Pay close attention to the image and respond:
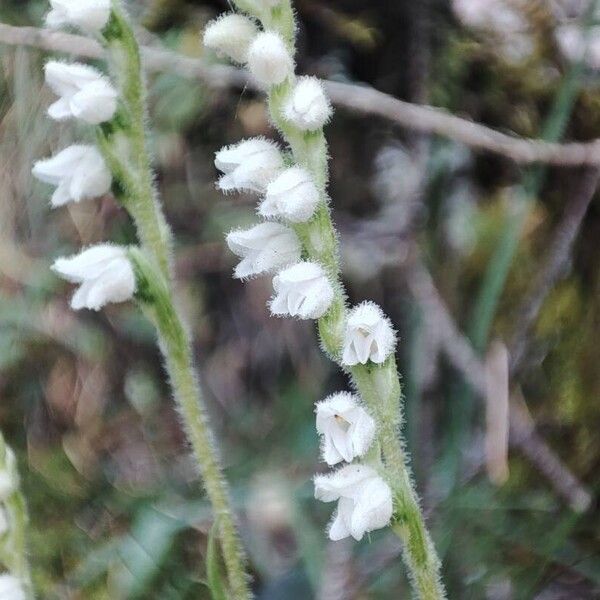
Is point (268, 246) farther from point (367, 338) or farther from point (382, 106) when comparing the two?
point (382, 106)

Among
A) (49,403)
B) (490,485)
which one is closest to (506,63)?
(490,485)

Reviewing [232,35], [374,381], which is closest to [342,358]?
[374,381]

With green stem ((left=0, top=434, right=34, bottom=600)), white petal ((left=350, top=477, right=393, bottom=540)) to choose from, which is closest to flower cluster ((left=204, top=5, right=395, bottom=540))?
white petal ((left=350, top=477, right=393, bottom=540))

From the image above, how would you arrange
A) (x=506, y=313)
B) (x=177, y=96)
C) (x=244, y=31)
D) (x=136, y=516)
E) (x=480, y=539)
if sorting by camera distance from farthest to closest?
1. (x=177, y=96)
2. (x=506, y=313)
3. (x=136, y=516)
4. (x=480, y=539)
5. (x=244, y=31)

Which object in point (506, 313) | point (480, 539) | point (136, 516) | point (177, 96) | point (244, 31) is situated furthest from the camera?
point (177, 96)

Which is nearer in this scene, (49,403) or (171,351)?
(171,351)

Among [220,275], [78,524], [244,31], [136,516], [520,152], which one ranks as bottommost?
[78,524]

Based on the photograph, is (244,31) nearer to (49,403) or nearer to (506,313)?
(506,313)

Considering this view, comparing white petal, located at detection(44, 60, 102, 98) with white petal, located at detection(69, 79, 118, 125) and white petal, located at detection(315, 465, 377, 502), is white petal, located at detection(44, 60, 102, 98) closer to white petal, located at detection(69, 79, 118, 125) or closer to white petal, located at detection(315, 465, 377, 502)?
white petal, located at detection(69, 79, 118, 125)
